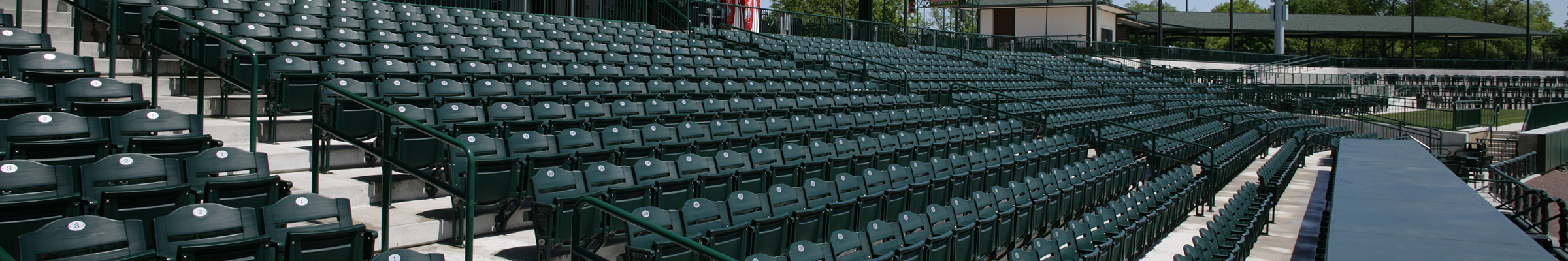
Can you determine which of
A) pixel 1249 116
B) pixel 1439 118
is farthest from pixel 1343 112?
pixel 1249 116

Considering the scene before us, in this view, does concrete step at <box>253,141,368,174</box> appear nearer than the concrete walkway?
Yes

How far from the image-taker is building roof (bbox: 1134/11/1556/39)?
4838 cm

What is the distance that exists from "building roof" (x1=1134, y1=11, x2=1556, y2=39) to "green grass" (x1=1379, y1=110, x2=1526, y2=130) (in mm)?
16303

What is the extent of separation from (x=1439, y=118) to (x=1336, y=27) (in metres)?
24.1

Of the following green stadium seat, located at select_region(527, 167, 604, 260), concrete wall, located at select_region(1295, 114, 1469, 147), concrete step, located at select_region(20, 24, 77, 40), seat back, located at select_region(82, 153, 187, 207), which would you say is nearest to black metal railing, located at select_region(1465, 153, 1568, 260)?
concrete wall, located at select_region(1295, 114, 1469, 147)

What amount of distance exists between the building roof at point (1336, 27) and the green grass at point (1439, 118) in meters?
16.3

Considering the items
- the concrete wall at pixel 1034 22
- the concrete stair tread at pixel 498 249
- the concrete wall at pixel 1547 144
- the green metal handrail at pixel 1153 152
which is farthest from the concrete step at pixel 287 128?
the concrete wall at pixel 1034 22

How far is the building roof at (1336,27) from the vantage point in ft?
159

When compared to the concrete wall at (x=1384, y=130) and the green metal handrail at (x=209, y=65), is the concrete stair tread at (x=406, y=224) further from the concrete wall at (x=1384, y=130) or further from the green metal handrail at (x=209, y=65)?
the concrete wall at (x=1384, y=130)

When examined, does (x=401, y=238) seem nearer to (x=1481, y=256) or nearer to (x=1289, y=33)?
(x=1481, y=256)

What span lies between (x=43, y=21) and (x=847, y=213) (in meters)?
7.21

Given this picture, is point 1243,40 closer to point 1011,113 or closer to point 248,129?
point 1011,113

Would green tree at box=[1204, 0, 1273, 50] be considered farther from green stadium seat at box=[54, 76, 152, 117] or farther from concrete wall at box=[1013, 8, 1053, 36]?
green stadium seat at box=[54, 76, 152, 117]

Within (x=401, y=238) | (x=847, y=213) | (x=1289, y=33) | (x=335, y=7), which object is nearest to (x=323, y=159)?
(x=401, y=238)
